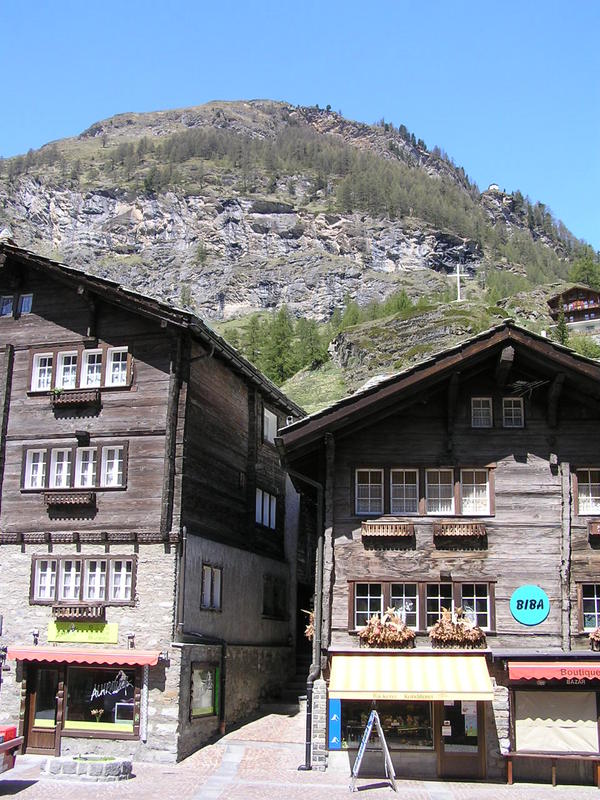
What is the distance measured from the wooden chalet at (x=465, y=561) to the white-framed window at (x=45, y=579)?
8.60m

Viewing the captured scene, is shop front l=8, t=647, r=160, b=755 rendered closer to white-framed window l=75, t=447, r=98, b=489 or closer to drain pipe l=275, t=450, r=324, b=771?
drain pipe l=275, t=450, r=324, b=771

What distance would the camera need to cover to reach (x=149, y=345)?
28906mm

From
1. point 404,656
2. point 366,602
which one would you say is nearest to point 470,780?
point 404,656

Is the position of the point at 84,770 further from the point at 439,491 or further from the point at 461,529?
the point at 439,491

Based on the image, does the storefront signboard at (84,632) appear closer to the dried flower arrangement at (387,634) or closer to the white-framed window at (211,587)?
the white-framed window at (211,587)

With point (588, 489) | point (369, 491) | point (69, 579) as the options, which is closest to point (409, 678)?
point (369, 491)

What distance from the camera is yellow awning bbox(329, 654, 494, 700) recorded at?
865 inches

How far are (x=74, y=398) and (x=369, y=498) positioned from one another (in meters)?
10.3

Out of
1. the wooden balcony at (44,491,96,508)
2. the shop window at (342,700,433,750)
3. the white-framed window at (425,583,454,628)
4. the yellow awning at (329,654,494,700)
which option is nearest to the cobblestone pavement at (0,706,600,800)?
the shop window at (342,700,433,750)

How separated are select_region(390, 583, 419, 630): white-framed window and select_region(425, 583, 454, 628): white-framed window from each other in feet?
1.02

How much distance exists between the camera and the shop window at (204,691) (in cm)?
2661

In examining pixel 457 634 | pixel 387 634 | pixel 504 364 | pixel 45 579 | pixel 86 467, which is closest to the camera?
pixel 457 634

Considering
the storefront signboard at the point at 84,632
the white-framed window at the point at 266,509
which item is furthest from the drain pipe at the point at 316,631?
the white-framed window at the point at 266,509

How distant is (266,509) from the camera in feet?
119
